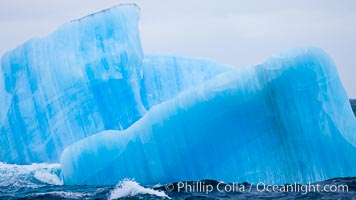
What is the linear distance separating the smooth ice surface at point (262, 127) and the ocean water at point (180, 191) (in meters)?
0.36

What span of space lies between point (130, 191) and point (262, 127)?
3095 millimetres

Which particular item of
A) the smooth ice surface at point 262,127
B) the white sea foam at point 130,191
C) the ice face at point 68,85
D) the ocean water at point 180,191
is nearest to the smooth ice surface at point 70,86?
the ice face at point 68,85

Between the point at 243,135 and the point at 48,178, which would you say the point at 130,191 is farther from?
the point at 48,178

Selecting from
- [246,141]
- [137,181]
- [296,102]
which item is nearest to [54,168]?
[137,181]

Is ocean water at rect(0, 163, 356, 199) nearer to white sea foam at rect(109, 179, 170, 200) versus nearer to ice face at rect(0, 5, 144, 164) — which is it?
white sea foam at rect(109, 179, 170, 200)

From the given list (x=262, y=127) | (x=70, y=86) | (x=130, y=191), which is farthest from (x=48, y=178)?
(x=262, y=127)

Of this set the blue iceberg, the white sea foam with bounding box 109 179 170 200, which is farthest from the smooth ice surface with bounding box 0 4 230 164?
the white sea foam with bounding box 109 179 170 200

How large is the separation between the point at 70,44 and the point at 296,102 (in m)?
7.40

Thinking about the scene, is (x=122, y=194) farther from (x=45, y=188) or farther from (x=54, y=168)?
(x=54, y=168)

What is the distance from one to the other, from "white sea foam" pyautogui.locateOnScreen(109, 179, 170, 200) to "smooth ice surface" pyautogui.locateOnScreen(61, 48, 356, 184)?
768mm

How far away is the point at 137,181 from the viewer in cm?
1347

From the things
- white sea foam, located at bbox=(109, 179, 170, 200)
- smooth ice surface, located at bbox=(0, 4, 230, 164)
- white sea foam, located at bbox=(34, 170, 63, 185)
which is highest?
smooth ice surface, located at bbox=(0, 4, 230, 164)

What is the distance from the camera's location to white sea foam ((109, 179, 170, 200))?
11812 mm

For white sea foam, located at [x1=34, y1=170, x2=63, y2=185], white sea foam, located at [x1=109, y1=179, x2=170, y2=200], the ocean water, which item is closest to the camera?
→ the ocean water
